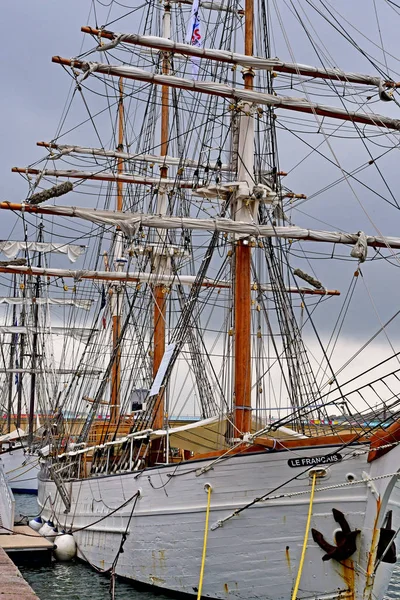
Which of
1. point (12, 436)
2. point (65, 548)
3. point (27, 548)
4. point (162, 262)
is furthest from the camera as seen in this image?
point (12, 436)

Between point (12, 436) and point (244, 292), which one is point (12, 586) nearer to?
point (244, 292)

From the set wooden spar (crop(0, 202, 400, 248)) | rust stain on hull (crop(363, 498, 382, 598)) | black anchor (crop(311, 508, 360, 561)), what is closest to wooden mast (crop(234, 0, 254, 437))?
wooden spar (crop(0, 202, 400, 248))

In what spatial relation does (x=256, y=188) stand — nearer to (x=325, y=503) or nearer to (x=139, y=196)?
(x=325, y=503)

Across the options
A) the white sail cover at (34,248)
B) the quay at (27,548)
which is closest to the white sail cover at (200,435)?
the quay at (27,548)

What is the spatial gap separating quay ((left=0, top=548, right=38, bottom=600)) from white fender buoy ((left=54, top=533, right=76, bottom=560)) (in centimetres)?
956

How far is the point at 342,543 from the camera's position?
47.9 feet

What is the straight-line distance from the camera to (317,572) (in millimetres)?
14969

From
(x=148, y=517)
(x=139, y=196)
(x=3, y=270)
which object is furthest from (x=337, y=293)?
(x=148, y=517)

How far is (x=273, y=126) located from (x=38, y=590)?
12375 millimetres

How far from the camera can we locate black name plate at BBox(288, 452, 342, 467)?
14.6m

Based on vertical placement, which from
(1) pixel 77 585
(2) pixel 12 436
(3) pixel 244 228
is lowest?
(1) pixel 77 585

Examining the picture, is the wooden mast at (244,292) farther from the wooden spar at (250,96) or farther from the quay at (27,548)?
the quay at (27,548)

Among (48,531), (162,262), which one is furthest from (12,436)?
(48,531)

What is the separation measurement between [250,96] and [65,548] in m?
12.2
